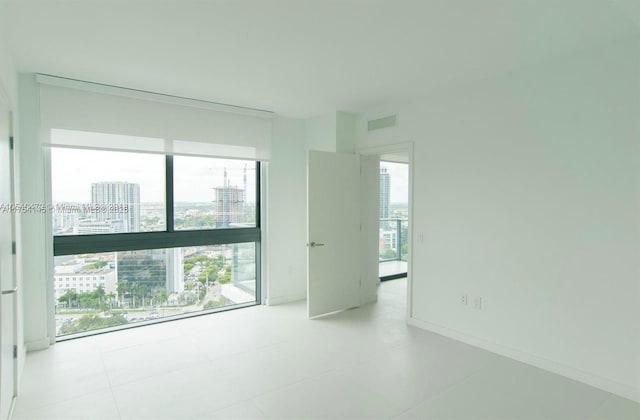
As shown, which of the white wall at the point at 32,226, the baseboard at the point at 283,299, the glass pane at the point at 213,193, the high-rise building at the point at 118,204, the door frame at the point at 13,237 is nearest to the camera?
the door frame at the point at 13,237

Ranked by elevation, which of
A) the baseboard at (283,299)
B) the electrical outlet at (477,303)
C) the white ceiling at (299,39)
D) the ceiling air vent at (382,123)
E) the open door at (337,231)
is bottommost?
the baseboard at (283,299)

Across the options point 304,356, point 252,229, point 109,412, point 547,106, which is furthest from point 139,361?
point 547,106

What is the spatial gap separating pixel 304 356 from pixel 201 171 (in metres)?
2.51

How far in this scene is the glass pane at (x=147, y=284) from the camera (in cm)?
359

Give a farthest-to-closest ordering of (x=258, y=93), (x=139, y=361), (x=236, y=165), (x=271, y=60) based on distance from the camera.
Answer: (x=236, y=165), (x=258, y=93), (x=139, y=361), (x=271, y=60)

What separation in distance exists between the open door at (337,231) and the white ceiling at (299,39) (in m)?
1.15

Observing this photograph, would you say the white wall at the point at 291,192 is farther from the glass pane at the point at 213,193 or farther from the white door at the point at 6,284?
the white door at the point at 6,284

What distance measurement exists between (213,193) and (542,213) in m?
3.52

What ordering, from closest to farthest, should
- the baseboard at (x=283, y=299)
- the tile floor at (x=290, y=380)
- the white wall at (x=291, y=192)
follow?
the tile floor at (x=290, y=380) → the white wall at (x=291, y=192) → the baseboard at (x=283, y=299)

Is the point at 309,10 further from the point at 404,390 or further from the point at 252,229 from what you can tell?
the point at 252,229

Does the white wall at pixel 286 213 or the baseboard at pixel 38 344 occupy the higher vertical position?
the white wall at pixel 286 213

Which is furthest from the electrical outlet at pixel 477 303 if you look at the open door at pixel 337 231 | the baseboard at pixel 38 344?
the baseboard at pixel 38 344

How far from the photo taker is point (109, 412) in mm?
2311

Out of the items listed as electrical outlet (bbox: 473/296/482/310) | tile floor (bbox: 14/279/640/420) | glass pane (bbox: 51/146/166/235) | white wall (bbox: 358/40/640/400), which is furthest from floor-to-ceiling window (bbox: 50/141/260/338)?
electrical outlet (bbox: 473/296/482/310)
